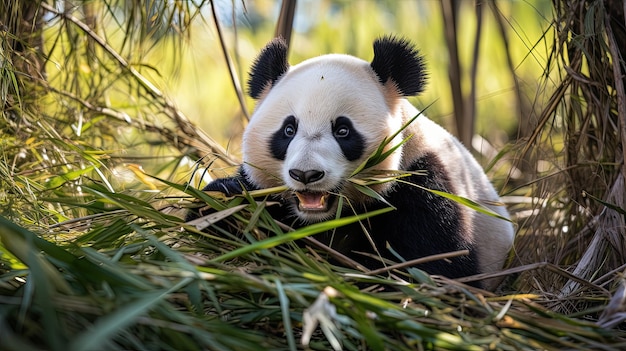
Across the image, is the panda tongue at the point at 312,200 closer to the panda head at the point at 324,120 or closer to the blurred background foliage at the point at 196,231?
the panda head at the point at 324,120

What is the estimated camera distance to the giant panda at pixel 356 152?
2.54m

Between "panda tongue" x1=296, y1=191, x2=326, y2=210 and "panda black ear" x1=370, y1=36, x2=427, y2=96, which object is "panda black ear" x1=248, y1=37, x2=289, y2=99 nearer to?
"panda black ear" x1=370, y1=36, x2=427, y2=96

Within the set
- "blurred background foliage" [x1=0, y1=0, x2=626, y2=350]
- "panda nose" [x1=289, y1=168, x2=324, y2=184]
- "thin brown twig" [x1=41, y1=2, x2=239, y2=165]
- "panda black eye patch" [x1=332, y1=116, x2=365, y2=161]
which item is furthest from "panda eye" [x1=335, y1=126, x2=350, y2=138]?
"thin brown twig" [x1=41, y1=2, x2=239, y2=165]

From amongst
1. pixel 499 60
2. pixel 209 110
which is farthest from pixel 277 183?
pixel 499 60

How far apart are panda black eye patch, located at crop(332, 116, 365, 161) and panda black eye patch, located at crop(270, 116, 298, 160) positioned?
147 mm

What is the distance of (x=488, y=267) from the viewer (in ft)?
10.0

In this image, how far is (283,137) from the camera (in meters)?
2.62

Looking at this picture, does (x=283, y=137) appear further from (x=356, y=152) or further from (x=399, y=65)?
(x=399, y=65)

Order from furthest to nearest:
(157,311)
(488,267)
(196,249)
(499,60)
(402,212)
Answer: (499,60)
(488,267)
(402,212)
(196,249)
(157,311)

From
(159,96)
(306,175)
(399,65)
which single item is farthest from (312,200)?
(159,96)

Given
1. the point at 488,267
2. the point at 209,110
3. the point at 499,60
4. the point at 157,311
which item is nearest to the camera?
the point at 157,311

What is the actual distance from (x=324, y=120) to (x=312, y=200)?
279 mm

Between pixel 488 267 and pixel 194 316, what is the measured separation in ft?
5.16

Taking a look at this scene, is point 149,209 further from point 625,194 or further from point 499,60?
point 499,60
